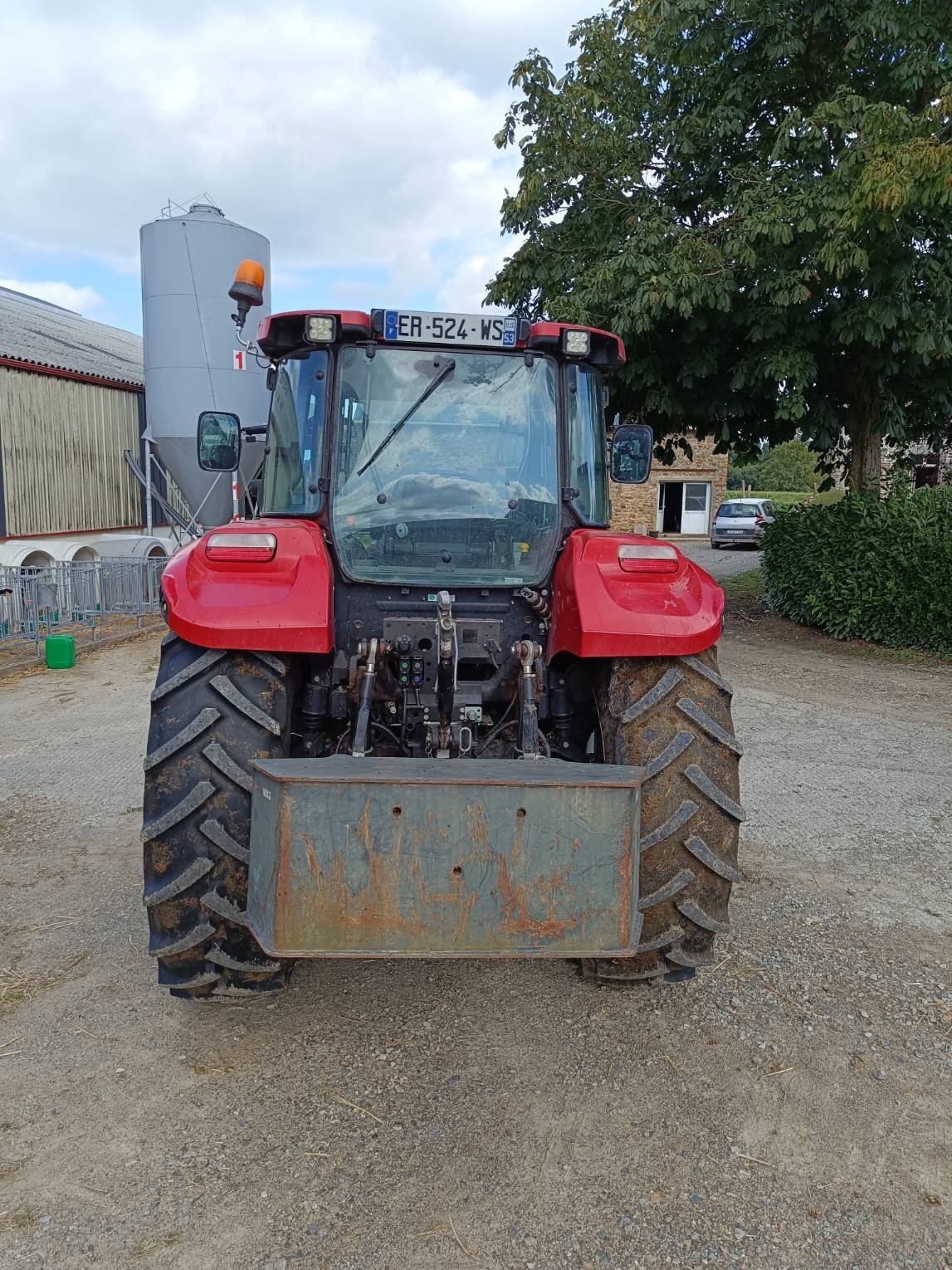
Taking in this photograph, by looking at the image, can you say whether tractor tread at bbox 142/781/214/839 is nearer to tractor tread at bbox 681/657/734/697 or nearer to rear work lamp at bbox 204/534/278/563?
rear work lamp at bbox 204/534/278/563

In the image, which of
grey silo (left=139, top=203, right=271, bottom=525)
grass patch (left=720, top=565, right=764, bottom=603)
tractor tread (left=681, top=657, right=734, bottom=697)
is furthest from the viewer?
grass patch (left=720, top=565, right=764, bottom=603)

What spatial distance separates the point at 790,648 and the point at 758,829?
6482 mm

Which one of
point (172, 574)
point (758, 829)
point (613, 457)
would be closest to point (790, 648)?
point (758, 829)

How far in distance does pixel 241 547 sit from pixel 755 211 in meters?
7.79

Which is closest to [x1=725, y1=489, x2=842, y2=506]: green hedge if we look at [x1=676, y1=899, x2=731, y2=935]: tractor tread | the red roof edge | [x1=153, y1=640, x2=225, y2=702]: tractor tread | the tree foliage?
the tree foliage

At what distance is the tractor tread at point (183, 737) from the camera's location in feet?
9.24

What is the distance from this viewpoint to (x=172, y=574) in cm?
310

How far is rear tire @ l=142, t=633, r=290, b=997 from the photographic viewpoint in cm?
279

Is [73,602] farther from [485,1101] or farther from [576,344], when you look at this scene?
[485,1101]

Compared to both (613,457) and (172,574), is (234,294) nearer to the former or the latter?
(172,574)

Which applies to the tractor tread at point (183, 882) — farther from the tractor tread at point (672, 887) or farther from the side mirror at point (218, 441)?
the side mirror at point (218, 441)

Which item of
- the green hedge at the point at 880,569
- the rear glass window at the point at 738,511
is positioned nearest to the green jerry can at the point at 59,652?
the green hedge at the point at 880,569

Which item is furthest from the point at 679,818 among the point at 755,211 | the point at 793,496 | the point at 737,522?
the point at 793,496

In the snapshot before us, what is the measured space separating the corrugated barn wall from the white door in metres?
21.0
